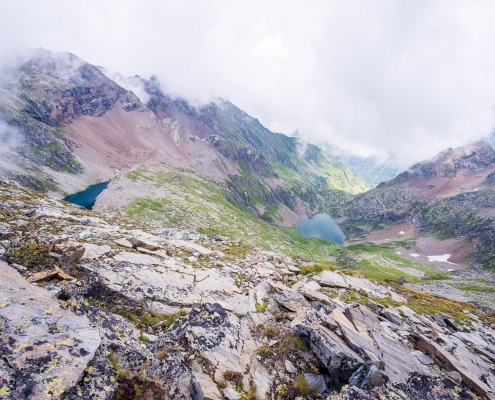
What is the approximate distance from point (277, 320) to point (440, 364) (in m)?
11.5

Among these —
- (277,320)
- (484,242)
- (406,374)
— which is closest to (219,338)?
(277,320)

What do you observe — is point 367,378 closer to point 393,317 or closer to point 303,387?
point 303,387

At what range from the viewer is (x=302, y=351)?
13789 mm

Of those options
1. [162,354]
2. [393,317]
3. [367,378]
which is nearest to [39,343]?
[162,354]

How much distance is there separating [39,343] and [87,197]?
17118cm

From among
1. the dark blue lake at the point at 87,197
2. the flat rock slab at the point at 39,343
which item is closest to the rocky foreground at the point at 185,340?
the flat rock slab at the point at 39,343

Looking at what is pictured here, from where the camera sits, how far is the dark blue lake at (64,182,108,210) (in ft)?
451

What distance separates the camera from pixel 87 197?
15188 centimetres

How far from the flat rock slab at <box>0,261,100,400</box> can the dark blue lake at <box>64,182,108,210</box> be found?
139059 mm

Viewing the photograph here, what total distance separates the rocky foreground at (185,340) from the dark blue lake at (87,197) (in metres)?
132

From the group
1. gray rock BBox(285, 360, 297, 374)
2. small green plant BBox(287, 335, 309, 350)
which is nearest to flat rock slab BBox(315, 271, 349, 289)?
small green plant BBox(287, 335, 309, 350)

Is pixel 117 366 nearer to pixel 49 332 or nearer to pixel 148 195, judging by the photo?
pixel 49 332

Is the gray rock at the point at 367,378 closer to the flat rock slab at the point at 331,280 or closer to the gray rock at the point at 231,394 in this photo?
the gray rock at the point at 231,394

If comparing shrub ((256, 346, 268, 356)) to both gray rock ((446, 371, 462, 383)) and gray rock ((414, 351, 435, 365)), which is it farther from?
gray rock ((446, 371, 462, 383))
